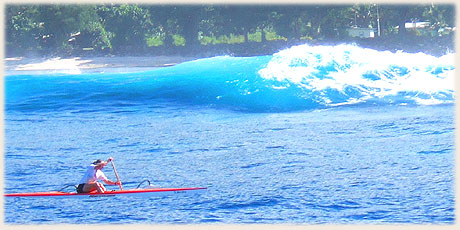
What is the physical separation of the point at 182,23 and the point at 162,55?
7.38 ft

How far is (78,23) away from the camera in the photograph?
39.9 meters

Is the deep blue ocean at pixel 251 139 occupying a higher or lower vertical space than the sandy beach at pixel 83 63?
lower

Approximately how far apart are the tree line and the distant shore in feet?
2.35

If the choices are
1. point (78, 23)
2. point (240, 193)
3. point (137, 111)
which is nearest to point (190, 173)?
point (240, 193)

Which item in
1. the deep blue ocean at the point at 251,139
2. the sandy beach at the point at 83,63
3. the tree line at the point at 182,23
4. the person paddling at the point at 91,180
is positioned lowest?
the deep blue ocean at the point at 251,139

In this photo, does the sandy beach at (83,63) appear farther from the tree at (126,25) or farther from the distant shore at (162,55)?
the tree at (126,25)

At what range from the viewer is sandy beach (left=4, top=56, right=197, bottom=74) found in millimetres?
37531

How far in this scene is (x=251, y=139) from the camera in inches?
724

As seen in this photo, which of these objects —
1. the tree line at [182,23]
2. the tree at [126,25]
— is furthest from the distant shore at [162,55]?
the tree at [126,25]

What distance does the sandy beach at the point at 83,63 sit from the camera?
37.5 meters

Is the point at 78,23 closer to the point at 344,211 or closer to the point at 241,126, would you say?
the point at 241,126

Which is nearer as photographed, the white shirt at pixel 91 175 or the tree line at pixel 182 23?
the white shirt at pixel 91 175

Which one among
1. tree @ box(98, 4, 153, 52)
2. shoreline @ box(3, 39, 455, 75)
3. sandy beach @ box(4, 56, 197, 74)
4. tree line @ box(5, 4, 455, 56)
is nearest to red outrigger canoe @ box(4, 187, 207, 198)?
shoreline @ box(3, 39, 455, 75)

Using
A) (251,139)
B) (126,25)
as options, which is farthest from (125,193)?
(126,25)
